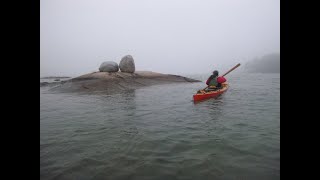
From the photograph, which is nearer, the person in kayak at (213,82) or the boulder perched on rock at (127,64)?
the person in kayak at (213,82)

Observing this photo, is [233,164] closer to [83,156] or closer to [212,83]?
[83,156]

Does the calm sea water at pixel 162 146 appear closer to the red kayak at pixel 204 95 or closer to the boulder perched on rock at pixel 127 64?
the red kayak at pixel 204 95

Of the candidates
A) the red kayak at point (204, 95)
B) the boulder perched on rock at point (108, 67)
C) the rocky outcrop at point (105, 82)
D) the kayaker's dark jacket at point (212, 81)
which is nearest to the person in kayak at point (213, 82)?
the kayaker's dark jacket at point (212, 81)

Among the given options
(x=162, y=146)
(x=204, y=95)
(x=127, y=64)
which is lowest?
(x=162, y=146)

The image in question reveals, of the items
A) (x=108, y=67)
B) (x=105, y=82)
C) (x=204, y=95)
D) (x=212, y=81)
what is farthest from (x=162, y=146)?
(x=108, y=67)

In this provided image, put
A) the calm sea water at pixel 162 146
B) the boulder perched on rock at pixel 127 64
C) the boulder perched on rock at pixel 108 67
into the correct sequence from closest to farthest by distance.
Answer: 1. the calm sea water at pixel 162 146
2. the boulder perched on rock at pixel 108 67
3. the boulder perched on rock at pixel 127 64

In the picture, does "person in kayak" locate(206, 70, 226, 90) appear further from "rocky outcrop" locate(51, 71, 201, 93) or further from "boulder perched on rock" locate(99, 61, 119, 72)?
"boulder perched on rock" locate(99, 61, 119, 72)

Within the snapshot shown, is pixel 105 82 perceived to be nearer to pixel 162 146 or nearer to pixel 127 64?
pixel 127 64

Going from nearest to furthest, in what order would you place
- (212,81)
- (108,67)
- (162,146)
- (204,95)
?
(162,146)
(204,95)
(212,81)
(108,67)

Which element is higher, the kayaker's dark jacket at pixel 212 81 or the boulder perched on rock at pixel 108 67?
the boulder perched on rock at pixel 108 67
